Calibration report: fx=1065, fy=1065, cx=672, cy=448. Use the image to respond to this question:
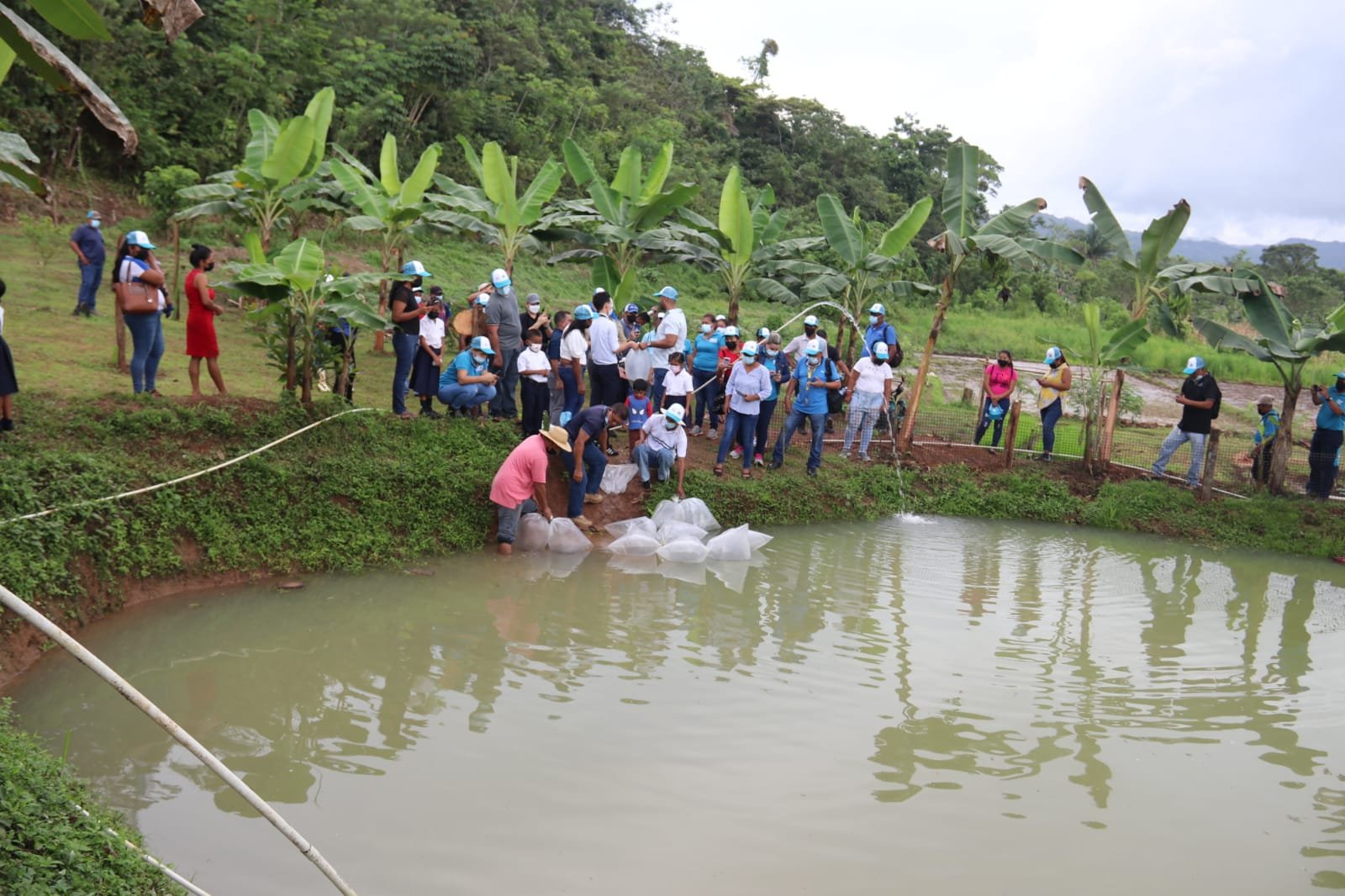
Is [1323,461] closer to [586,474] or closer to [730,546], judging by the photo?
[730,546]

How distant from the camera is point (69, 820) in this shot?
16.6 feet

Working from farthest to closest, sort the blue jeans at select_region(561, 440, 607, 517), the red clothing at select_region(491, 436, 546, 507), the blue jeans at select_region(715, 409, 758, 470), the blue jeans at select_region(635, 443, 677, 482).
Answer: the blue jeans at select_region(715, 409, 758, 470), the blue jeans at select_region(635, 443, 677, 482), the blue jeans at select_region(561, 440, 607, 517), the red clothing at select_region(491, 436, 546, 507)

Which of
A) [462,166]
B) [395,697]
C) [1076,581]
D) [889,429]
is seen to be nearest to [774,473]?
[889,429]

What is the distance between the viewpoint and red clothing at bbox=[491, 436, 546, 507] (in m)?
10.9

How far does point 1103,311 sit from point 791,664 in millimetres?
28468

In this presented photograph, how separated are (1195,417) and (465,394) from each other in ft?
33.0

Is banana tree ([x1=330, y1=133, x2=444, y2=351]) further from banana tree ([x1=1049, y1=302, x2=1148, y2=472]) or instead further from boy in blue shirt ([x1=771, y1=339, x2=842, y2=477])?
banana tree ([x1=1049, y1=302, x2=1148, y2=472])

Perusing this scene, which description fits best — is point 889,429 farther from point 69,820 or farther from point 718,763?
point 69,820

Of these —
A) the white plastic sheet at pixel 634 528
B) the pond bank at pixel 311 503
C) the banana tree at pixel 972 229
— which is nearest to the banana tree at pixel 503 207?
the pond bank at pixel 311 503

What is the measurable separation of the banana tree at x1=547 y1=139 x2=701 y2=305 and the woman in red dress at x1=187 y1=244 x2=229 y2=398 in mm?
5945

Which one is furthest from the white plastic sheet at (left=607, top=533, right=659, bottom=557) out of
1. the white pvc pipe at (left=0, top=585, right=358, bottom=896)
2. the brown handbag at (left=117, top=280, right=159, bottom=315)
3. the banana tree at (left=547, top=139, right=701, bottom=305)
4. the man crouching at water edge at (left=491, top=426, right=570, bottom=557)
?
the white pvc pipe at (left=0, top=585, right=358, bottom=896)

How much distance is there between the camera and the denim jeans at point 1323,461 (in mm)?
14602

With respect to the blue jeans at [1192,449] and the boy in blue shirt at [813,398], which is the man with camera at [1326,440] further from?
the boy in blue shirt at [813,398]

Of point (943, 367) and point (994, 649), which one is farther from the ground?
point (943, 367)
